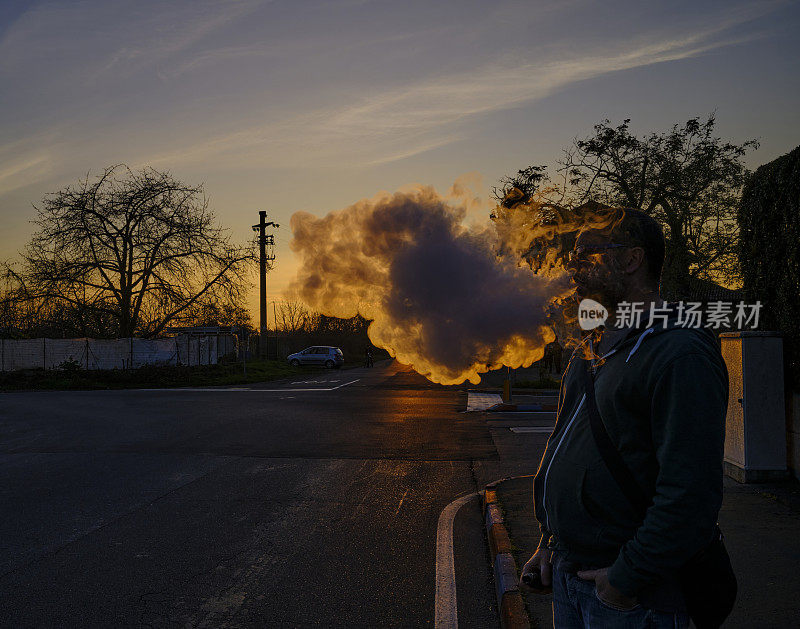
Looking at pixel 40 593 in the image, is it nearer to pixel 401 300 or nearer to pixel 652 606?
pixel 401 300

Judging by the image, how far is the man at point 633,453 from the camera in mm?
1961

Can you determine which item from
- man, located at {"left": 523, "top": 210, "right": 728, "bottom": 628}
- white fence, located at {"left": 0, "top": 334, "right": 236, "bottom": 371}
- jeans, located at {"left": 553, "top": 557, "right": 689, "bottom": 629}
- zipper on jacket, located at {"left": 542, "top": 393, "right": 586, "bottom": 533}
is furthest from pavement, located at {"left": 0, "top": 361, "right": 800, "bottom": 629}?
white fence, located at {"left": 0, "top": 334, "right": 236, "bottom": 371}

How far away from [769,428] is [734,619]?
4.17 metres

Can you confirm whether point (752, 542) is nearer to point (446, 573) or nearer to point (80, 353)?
point (446, 573)

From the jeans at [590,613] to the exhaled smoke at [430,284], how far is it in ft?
7.16

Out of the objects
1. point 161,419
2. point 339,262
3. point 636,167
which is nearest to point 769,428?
point 339,262

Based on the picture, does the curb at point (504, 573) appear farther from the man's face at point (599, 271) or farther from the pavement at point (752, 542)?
Answer: the man's face at point (599, 271)

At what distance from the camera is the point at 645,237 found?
236 cm

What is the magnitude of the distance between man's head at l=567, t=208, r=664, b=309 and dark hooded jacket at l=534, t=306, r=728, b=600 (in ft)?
0.87

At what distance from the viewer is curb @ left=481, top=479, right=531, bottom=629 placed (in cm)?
441

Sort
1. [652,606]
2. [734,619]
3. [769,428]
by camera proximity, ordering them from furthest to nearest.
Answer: [769,428], [734,619], [652,606]

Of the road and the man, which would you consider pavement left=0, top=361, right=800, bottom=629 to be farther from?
the man

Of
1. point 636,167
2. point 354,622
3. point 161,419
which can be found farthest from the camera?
point 636,167

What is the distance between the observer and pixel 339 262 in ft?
17.8
